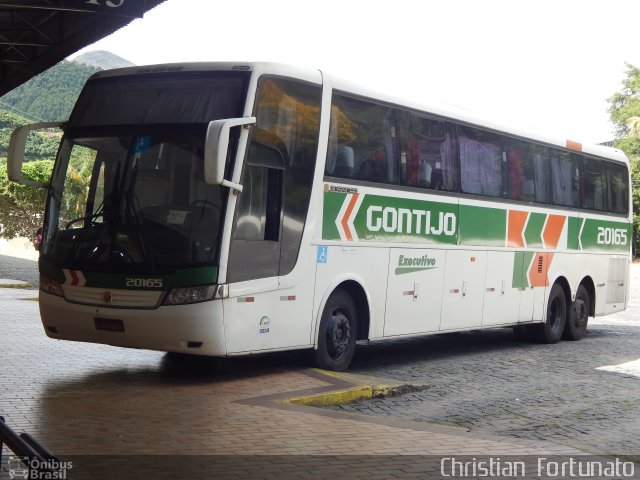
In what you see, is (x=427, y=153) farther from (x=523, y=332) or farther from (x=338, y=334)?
(x=523, y=332)

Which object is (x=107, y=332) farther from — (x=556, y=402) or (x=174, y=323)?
(x=556, y=402)

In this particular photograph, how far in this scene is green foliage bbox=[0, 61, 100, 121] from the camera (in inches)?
3979

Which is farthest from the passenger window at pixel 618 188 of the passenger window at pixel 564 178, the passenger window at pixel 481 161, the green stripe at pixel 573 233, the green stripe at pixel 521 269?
the passenger window at pixel 481 161

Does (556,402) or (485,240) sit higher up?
(485,240)

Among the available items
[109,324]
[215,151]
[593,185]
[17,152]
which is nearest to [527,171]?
[593,185]

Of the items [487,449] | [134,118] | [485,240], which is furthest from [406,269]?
[487,449]

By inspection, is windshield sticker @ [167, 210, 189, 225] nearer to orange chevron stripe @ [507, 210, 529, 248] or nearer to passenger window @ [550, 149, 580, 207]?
orange chevron stripe @ [507, 210, 529, 248]

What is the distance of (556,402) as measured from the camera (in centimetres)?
1142

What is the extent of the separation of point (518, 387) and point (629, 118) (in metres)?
55.2

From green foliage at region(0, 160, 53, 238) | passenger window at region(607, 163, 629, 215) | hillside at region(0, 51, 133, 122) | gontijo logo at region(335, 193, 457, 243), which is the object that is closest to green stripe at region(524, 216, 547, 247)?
gontijo logo at region(335, 193, 457, 243)

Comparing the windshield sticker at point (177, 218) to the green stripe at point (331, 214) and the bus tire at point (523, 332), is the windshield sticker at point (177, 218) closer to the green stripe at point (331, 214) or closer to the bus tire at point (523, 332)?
the green stripe at point (331, 214)

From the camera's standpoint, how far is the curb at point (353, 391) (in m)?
10.4

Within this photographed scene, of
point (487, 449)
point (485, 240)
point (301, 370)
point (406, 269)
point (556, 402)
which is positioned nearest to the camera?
point (487, 449)

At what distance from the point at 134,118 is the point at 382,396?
405cm
